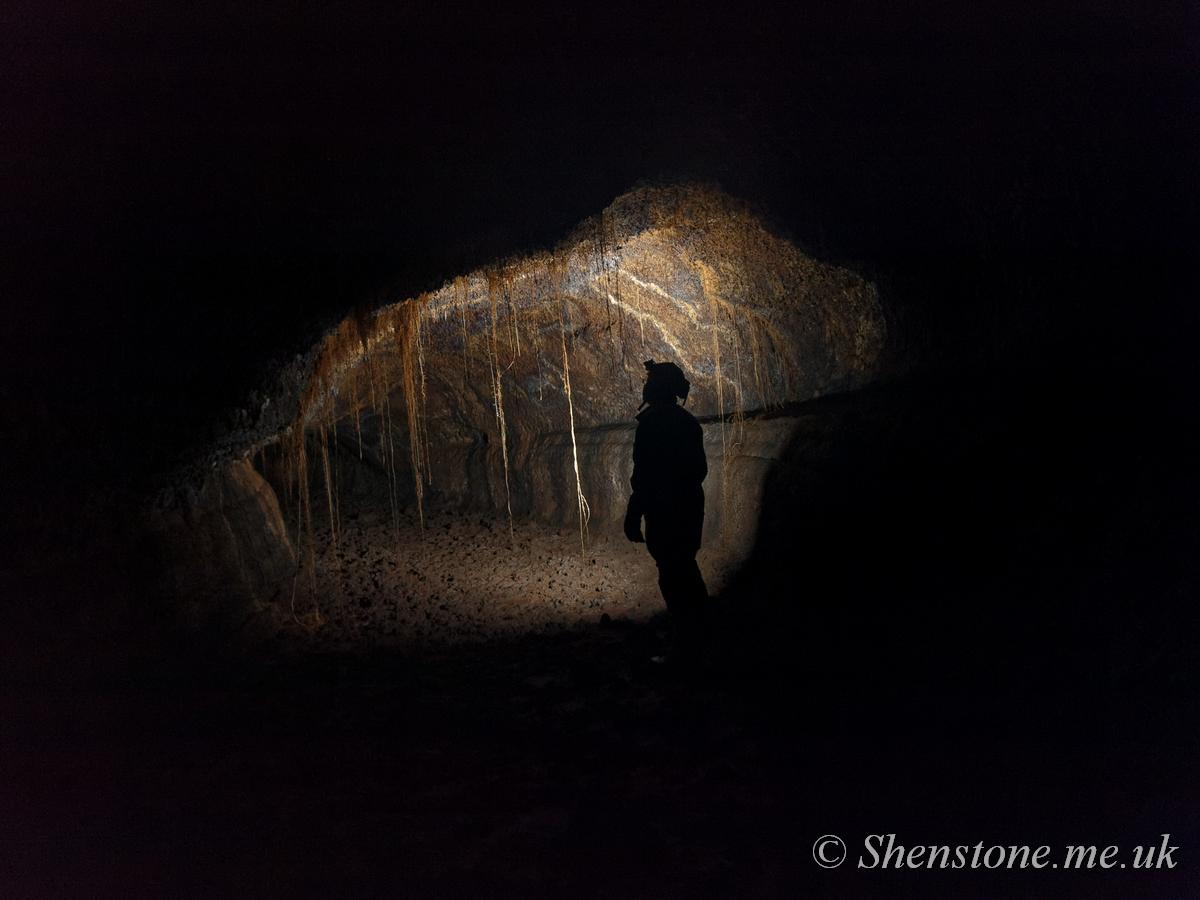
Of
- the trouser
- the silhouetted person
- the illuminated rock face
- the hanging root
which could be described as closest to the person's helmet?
the silhouetted person

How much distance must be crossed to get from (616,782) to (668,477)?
2366 mm

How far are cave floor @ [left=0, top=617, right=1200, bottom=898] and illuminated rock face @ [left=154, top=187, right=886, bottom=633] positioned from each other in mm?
2263

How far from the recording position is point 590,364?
905cm

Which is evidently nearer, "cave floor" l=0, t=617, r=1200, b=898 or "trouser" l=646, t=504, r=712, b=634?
"cave floor" l=0, t=617, r=1200, b=898

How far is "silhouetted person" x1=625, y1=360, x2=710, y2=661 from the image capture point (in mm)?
5211

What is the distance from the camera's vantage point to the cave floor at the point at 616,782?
2838 mm

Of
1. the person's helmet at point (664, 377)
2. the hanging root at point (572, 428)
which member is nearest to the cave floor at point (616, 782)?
the person's helmet at point (664, 377)

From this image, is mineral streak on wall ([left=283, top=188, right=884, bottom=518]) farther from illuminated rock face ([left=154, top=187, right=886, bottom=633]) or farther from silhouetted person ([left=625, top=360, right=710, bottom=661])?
→ silhouetted person ([left=625, top=360, right=710, bottom=661])

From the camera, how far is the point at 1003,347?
4418 mm

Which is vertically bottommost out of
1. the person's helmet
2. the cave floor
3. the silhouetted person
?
the cave floor

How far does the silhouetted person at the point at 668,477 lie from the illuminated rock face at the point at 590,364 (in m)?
1.48

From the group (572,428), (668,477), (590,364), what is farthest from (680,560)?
(590,364)

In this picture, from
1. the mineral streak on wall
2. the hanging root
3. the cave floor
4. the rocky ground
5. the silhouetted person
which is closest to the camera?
the cave floor

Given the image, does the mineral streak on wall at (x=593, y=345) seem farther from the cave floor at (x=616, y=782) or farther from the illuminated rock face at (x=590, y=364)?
the cave floor at (x=616, y=782)
